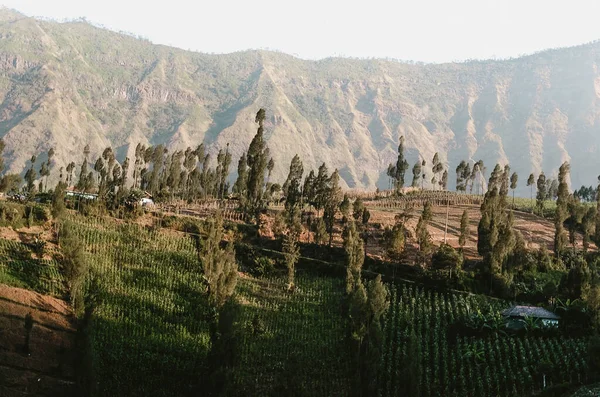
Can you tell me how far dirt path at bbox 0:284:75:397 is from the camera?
111 feet

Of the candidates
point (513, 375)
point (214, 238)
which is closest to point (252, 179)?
point (214, 238)

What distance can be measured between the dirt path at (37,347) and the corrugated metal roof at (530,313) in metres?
34.7

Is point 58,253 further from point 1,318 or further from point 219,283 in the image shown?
point 219,283

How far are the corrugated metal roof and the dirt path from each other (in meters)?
34.7

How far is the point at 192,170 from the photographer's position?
9225cm

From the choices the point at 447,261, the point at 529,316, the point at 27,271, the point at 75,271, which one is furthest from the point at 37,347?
the point at 447,261

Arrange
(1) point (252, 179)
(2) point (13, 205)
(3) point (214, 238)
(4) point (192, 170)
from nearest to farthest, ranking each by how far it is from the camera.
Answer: (3) point (214, 238) < (2) point (13, 205) < (1) point (252, 179) < (4) point (192, 170)

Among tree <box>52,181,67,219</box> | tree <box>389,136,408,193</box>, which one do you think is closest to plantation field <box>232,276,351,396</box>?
tree <box>52,181,67,219</box>

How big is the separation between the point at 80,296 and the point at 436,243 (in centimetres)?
4640

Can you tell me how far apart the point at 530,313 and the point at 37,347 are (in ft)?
128

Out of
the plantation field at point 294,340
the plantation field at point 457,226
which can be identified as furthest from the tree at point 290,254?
the plantation field at point 457,226

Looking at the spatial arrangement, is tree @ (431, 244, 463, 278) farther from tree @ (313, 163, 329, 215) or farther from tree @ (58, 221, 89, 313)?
tree @ (58, 221, 89, 313)

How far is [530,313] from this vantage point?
148 ft

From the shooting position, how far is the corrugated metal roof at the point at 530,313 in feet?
147
